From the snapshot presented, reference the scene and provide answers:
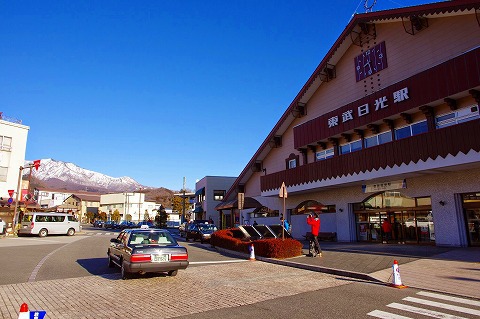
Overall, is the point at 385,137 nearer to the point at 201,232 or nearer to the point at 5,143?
the point at 201,232

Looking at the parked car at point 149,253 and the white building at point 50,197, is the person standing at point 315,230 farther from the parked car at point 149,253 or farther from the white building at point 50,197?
the white building at point 50,197

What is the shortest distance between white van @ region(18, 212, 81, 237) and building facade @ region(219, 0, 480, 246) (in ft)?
66.3

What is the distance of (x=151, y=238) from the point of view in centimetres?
1048

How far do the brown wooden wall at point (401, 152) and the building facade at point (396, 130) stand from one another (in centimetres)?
5

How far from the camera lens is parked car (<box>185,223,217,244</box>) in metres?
25.0

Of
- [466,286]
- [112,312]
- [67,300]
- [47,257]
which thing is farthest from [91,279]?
[466,286]

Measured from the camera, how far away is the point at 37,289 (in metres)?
8.59

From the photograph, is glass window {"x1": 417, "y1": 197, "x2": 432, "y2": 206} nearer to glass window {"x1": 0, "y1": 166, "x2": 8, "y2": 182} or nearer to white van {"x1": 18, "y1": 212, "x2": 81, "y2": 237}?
white van {"x1": 18, "y1": 212, "x2": 81, "y2": 237}

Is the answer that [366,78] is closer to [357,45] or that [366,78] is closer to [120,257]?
[357,45]

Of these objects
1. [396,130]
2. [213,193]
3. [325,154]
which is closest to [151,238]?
[396,130]

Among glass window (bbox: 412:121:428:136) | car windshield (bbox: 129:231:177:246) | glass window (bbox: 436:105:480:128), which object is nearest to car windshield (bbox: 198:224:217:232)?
car windshield (bbox: 129:231:177:246)

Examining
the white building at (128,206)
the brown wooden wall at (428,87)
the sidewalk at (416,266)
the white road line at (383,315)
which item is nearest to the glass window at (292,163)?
the brown wooden wall at (428,87)

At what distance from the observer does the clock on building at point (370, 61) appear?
19484mm

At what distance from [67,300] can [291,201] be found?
69.1ft
